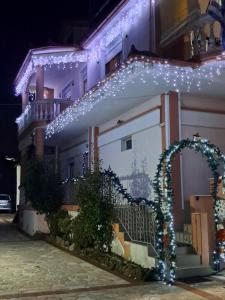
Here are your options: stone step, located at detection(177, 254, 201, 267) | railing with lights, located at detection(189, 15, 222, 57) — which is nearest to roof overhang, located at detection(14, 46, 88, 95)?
railing with lights, located at detection(189, 15, 222, 57)

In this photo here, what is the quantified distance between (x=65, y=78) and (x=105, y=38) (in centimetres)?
522

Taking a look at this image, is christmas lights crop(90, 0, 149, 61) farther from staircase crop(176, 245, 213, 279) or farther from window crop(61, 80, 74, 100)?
staircase crop(176, 245, 213, 279)

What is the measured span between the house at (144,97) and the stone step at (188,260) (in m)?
0.03

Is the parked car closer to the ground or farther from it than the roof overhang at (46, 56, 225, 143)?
closer to the ground

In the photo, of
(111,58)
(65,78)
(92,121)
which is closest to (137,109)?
(92,121)

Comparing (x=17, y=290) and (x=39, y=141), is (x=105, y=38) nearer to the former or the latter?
(x=39, y=141)

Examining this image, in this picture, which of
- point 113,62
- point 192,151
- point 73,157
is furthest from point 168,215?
point 73,157

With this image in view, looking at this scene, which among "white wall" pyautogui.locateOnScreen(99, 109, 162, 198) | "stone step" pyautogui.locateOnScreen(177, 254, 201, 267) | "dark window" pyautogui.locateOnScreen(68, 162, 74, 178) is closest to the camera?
"stone step" pyautogui.locateOnScreen(177, 254, 201, 267)

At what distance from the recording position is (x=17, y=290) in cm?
809

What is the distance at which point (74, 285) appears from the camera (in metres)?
8.45

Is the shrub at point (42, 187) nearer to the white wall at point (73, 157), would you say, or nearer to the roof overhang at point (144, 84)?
the white wall at point (73, 157)

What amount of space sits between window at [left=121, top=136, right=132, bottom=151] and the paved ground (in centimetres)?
431

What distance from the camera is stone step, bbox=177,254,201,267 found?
9281 mm

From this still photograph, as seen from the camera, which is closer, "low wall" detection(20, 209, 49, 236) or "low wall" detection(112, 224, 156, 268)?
"low wall" detection(112, 224, 156, 268)
